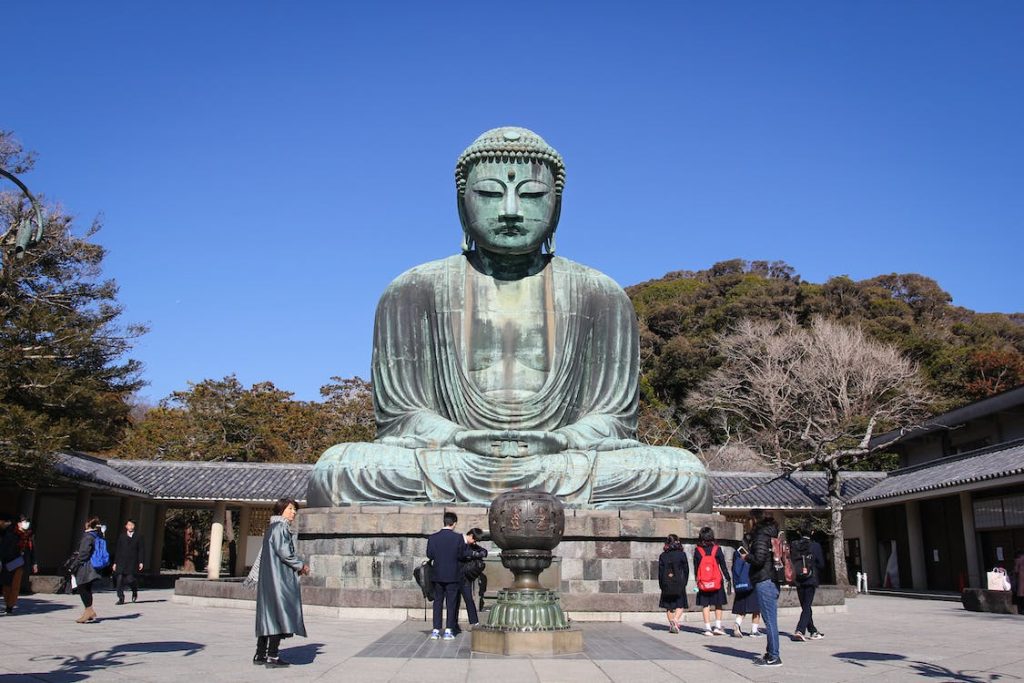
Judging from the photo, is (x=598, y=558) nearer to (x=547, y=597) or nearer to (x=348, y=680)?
(x=547, y=597)

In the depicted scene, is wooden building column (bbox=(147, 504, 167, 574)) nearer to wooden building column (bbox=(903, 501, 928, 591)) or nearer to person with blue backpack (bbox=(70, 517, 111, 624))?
person with blue backpack (bbox=(70, 517, 111, 624))

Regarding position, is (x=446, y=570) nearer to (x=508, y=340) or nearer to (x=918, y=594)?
(x=508, y=340)

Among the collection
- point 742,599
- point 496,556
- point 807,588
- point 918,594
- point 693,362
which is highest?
point 693,362

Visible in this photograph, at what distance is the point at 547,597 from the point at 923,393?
2756 centimetres

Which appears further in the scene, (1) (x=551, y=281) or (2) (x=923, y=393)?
(2) (x=923, y=393)

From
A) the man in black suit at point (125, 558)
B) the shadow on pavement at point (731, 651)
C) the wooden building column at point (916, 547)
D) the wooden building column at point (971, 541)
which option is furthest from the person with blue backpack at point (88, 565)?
the wooden building column at point (916, 547)

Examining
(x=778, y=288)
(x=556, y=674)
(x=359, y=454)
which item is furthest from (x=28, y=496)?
(x=778, y=288)

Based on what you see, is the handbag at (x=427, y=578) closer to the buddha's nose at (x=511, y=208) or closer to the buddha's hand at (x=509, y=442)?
the buddha's hand at (x=509, y=442)

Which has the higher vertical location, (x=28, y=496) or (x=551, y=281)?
(x=551, y=281)

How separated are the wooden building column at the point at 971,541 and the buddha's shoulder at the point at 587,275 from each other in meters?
11.4

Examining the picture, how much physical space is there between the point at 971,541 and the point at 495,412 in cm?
1334

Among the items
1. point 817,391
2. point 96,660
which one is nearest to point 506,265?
point 96,660

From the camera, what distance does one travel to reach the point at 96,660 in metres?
6.68

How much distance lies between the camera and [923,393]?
31.2 m
